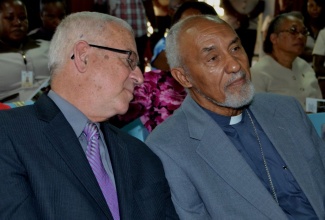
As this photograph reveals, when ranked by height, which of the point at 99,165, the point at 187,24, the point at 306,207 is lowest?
the point at 306,207

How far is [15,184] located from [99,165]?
342 mm

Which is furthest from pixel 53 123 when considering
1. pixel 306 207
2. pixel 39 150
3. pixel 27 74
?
pixel 27 74

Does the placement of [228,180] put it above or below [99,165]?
below

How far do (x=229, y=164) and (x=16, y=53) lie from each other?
2.94 meters

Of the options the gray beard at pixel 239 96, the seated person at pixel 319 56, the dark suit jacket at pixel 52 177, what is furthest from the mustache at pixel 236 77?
the seated person at pixel 319 56

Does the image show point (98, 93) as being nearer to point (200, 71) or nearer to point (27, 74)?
point (200, 71)

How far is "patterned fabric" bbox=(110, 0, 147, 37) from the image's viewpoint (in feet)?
20.2

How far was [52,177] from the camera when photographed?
5.64ft

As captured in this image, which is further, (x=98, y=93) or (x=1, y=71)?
(x=1, y=71)

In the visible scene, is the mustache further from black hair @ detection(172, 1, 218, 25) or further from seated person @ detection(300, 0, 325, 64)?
seated person @ detection(300, 0, 325, 64)

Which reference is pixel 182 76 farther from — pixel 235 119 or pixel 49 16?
pixel 49 16

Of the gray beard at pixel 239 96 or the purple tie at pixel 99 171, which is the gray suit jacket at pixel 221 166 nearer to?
the gray beard at pixel 239 96

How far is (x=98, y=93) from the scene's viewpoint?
1.91 metres

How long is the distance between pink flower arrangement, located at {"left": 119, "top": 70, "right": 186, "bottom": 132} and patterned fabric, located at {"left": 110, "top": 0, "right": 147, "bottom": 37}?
3010 mm
